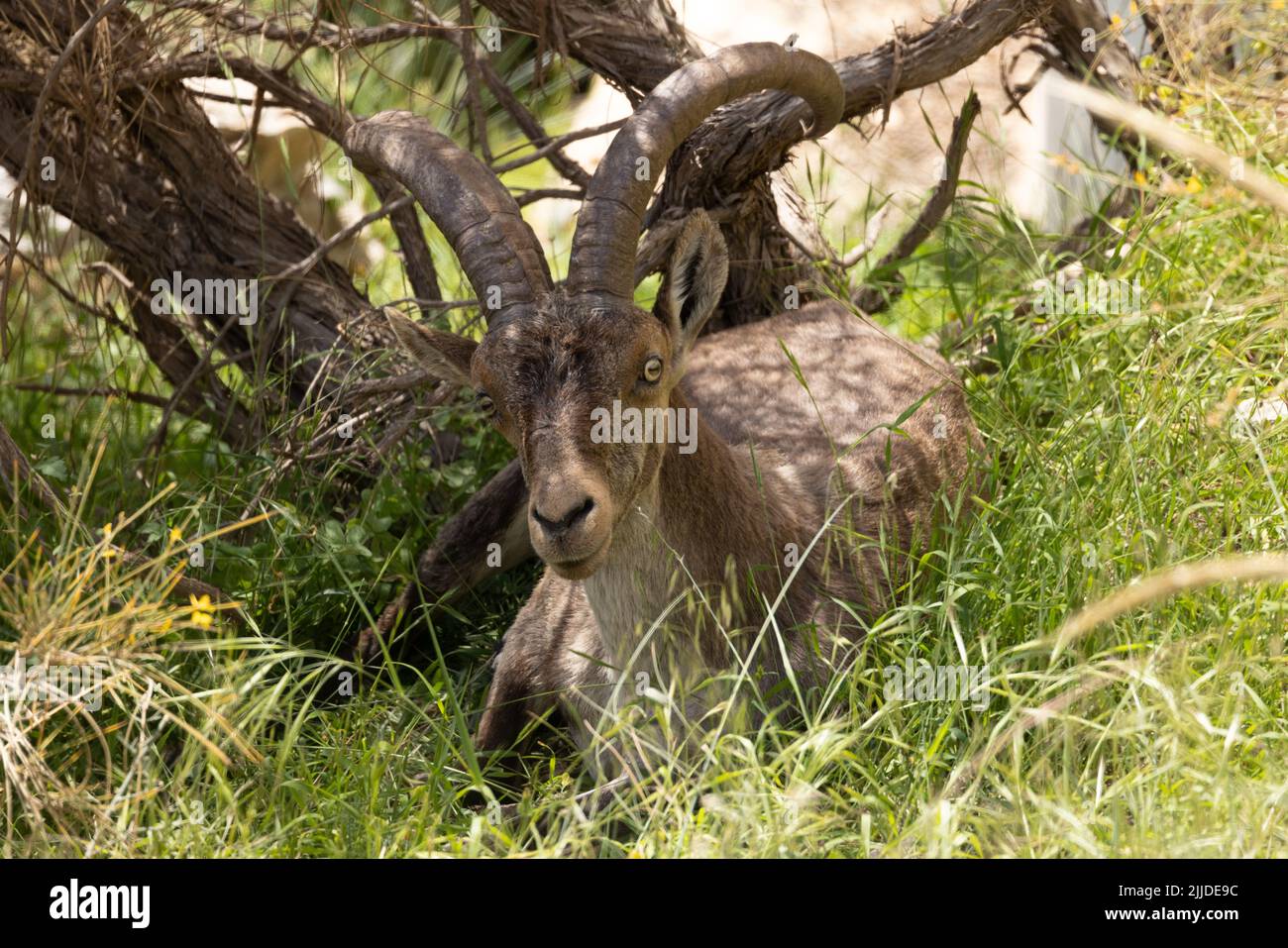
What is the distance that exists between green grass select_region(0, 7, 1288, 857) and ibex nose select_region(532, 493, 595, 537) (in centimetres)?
64

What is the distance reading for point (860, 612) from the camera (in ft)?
15.0

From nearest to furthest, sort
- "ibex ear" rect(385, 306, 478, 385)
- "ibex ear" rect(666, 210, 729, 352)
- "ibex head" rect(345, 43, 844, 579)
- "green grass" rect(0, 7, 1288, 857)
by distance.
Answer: "green grass" rect(0, 7, 1288, 857)
"ibex head" rect(345, 43, 844, 579)
"ibex ear" rect(666, 210, 729, 352)
"ibex ear" rect(385, 306, 478, 385)

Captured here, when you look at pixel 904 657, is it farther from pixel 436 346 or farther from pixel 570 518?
pixel 436 346

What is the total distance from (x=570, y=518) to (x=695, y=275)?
3.53 feet

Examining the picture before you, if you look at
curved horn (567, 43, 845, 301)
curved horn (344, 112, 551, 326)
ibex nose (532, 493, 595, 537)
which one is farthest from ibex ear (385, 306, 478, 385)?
ibex nose (532, 493, 595, 537)

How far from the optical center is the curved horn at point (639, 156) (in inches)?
163

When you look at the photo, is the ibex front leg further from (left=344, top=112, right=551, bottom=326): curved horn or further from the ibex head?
(left=344, top=112, right=551, bottom=326): curved horn

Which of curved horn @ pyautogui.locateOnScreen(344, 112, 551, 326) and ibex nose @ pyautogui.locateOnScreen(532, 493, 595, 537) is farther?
curved horn @ pyautogui.locateOnScreen(344, 112, 551, 326)

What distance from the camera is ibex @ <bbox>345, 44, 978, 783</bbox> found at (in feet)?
12.9

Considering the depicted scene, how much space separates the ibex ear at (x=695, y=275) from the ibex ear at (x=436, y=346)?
0.63 metres

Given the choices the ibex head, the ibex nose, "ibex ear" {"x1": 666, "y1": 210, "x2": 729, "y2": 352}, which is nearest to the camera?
the ibex nose
